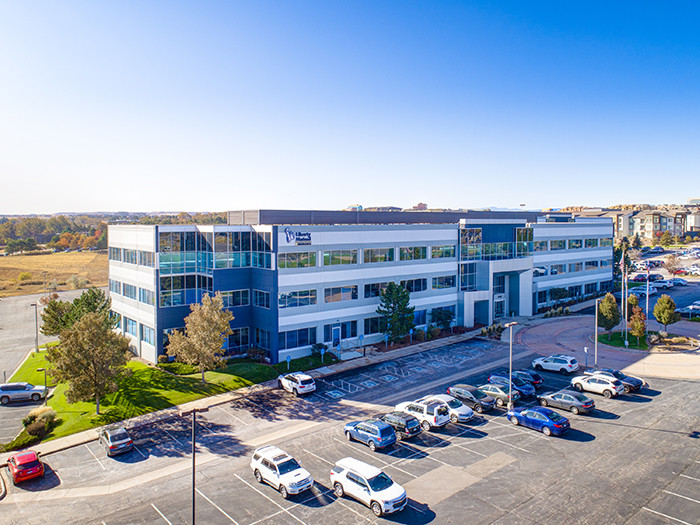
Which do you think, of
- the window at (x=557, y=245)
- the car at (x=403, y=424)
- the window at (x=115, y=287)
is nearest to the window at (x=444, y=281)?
the window at (x=557, y=245)

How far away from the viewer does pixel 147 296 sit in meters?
49.5

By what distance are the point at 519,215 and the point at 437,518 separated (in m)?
58.1

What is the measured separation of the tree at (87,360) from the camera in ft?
109

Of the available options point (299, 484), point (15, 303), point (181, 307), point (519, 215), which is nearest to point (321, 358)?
point (181, 307)

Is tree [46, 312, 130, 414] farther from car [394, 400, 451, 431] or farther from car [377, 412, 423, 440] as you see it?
car [394, 400, 451, 431]

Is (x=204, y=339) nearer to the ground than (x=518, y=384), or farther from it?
farther from it

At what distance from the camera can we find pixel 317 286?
47688 mm

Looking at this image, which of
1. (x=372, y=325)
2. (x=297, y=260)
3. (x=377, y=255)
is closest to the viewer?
(x=297, y=260)

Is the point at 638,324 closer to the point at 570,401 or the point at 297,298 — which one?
the point at 570,401

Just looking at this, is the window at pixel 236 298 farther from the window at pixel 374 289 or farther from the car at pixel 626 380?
the car at pixel 626 380

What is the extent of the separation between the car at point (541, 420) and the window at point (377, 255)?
78.4 ft

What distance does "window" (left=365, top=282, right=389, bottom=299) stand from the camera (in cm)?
5150

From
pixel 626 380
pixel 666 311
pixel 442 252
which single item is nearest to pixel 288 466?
pixel 626 380

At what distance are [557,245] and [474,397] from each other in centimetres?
4768
